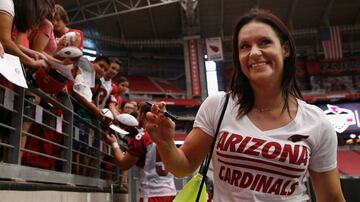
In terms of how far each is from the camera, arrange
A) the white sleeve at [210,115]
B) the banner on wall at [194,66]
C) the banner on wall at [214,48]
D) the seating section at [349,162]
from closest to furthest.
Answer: the white sleeve at [210,115] < the seating section at [349,162] < the banner on wall at [214,48] < the banner on wall at [194,66]

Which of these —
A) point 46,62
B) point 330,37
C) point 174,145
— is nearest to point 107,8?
point 330,37

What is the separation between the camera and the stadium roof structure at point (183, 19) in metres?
16.0

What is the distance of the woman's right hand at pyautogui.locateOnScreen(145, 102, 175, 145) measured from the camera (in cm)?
122

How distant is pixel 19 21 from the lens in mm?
2182

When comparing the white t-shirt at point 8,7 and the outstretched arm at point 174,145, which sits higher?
the white t-shirt at point 8,7

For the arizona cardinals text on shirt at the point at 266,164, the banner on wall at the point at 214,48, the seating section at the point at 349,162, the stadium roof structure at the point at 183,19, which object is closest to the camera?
the arizona cardinals text on shirt at the point at 266,164

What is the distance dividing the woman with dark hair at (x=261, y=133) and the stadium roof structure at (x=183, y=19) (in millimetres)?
14019

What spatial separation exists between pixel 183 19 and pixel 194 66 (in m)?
2.20

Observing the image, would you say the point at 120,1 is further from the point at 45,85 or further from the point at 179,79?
the point at 45,85

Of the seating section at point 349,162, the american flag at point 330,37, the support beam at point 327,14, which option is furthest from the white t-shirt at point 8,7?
the support beam at point 327,14

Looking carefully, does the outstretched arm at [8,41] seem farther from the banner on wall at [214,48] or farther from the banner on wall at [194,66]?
the banner on wall at [194,66]

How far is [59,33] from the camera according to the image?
3.29m

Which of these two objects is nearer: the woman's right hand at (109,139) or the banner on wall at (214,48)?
the woman's right hand at (109,139)

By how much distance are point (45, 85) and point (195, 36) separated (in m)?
15.7
